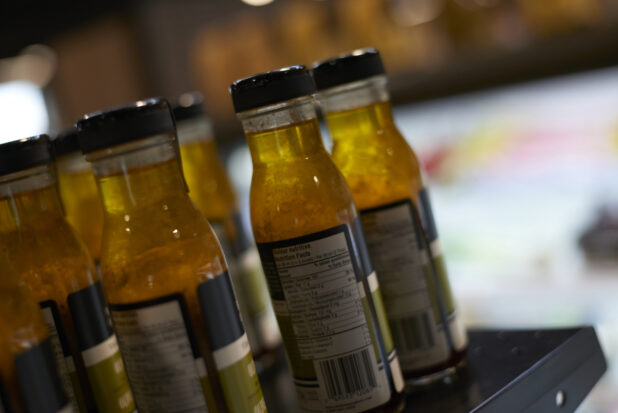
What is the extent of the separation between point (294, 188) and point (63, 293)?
8.4 inches

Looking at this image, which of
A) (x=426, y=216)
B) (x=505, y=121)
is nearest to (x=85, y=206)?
(x=426, y=216)

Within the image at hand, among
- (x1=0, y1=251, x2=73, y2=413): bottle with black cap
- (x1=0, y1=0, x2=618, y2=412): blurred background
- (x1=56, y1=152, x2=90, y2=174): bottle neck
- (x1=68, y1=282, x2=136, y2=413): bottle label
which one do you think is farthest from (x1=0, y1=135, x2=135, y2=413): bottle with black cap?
(x1=0, y1=0, x2=618, y2=412): blurred background

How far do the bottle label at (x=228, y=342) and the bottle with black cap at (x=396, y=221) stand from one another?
0.64ft

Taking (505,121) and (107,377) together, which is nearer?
(107,377)

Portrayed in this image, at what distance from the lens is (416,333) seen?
70cm

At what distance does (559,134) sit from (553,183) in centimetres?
12

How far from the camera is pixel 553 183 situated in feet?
5.40

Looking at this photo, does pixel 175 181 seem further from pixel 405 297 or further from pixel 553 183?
pixel 553 183

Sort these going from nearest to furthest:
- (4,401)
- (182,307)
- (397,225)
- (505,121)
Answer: (4,401)
(182,307)
(397,225)
(505,121)

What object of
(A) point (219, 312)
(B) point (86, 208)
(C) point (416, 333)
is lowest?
(C) point (416, 333)

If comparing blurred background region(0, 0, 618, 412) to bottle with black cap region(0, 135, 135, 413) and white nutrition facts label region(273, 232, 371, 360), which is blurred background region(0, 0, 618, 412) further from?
bottle with black cap region(0, 135, 135, 413)

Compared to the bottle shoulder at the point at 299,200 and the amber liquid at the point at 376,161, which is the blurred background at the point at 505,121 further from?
the bottle shoulder at the point at 299,200

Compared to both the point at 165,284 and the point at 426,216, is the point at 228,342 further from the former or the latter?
the point at 426,216

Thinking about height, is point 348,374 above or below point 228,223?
below
